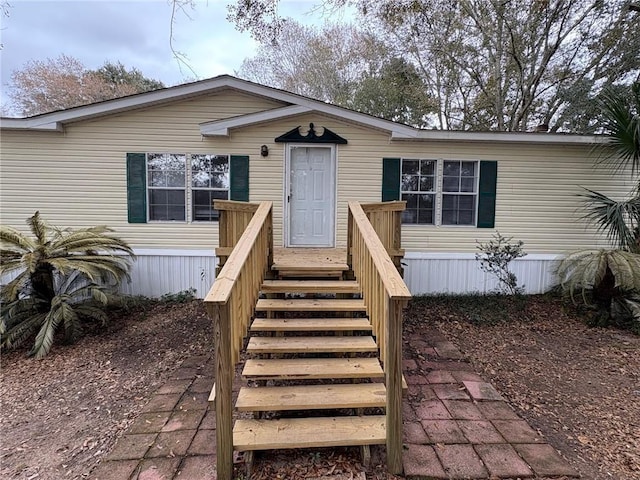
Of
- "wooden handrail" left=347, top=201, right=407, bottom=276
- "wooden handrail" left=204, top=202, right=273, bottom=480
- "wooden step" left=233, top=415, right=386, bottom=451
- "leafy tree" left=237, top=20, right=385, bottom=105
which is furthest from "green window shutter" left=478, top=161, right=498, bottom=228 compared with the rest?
"leafy tree" left=237, top=20, right=385, bottom=105

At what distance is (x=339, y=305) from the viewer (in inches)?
135

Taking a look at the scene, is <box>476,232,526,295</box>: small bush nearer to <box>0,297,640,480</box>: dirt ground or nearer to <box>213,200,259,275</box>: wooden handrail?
<box>0,297,640,480</box>: dirt ground

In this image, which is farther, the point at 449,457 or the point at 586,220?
the point at 586,220

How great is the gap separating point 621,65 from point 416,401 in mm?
12229

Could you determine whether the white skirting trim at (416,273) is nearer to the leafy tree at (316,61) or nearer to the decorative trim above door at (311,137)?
the decorative trim above door at (311,137)

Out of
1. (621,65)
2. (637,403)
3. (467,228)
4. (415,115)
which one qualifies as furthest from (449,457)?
(415,115)

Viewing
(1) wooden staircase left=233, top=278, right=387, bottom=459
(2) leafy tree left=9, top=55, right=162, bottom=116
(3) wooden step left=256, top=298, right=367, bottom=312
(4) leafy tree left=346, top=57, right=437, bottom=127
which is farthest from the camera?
(2) leafy tree left=9, top=55, right=162, bottom=116

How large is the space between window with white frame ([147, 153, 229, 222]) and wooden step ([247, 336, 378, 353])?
381 cm

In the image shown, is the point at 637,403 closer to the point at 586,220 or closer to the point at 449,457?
the point at 449,457

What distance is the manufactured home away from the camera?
5973 millimetres

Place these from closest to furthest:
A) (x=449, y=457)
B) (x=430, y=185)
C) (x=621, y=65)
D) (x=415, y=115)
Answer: (x=449, y=457) < (x=430, y=185) < (x=621, y=65) < (x=415, y=115)

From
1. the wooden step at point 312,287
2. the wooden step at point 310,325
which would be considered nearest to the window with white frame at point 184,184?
the wooden step at point 312,287

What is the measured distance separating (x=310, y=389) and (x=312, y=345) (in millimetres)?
376

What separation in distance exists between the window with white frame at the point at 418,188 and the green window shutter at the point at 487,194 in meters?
0.83
